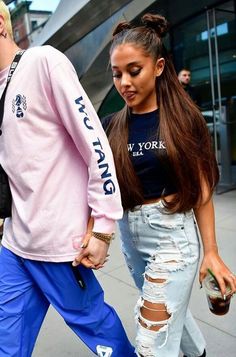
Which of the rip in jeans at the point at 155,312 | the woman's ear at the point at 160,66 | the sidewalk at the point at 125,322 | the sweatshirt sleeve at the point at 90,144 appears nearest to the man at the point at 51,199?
the sweatshirt sleeve at the point at 90,144

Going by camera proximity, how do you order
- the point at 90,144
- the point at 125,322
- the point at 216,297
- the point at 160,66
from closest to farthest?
the point at 90,144
the point at 216,297
the point at 160,66
the point at 125,322

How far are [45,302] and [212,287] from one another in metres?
0.68

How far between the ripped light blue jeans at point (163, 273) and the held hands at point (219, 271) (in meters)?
0.05

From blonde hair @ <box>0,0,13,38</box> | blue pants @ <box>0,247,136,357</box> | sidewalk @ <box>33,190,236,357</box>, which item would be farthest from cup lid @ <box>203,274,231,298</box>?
blonde hair @ <box>0,0,13,38</box>

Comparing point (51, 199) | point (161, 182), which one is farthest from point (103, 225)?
point (161, 182)

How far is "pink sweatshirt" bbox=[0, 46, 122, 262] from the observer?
A: 4.45 ft

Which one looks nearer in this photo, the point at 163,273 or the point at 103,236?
the point at 103,236

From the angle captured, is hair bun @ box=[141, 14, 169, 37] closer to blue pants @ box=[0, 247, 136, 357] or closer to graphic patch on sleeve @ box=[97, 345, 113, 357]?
blue pants @ box=[0, 247, 136, 357]

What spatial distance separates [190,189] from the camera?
5.06 ft

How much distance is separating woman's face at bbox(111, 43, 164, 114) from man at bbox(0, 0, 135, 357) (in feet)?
0.76

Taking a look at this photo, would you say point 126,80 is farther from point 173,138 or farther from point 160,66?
point 173,138

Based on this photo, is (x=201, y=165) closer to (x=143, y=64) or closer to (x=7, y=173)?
(x=143, y=64)

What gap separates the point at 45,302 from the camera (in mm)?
1625

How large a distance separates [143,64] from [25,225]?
76cm
